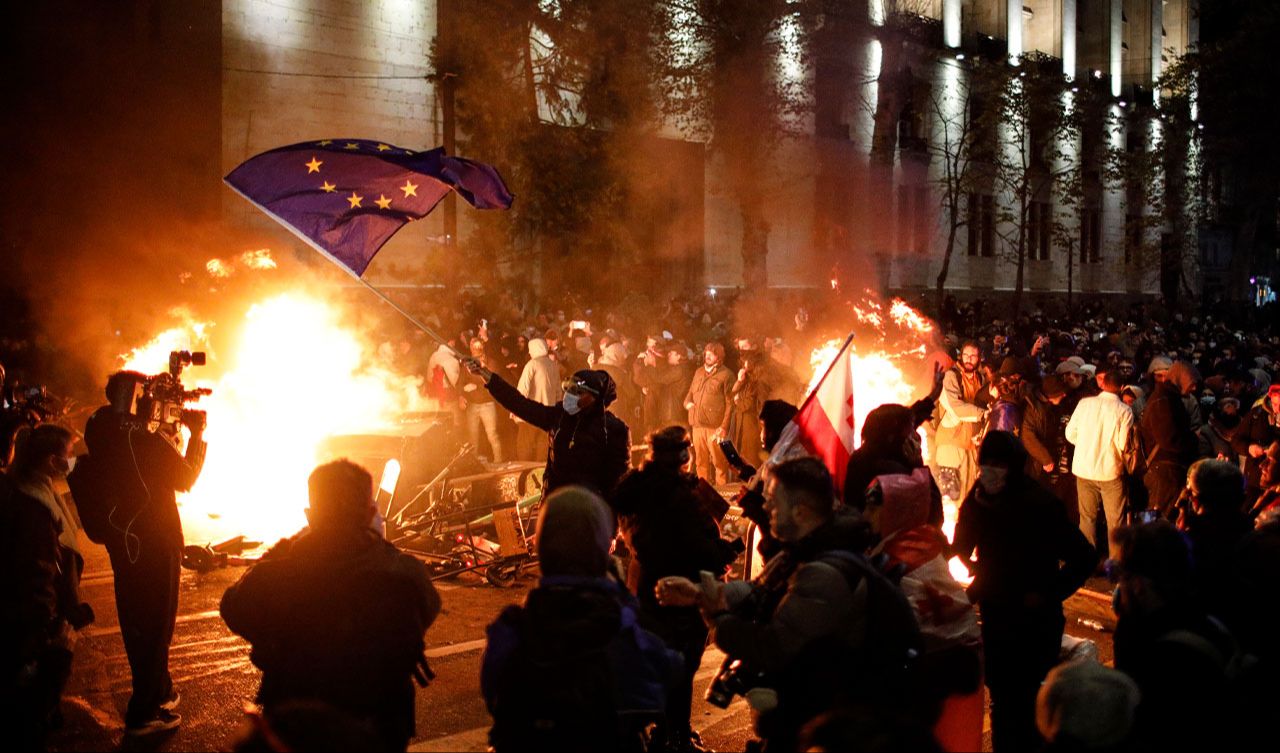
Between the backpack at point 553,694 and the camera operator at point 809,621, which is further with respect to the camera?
the camera operator at point 809,621

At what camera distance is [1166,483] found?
931cm

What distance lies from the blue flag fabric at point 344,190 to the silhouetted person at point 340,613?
465 centimetres

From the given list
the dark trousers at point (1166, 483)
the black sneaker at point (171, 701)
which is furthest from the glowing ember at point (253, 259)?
the dark trousers at point (1166, 483)

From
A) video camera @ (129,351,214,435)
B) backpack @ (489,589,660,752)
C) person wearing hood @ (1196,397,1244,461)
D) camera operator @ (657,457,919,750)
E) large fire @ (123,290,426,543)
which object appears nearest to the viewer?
backpack @ (489,589,660,752)

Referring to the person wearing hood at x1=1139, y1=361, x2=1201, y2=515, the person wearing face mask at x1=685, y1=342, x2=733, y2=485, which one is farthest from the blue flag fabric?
the person wearing hood at x1=1139, y1=361, x2=1201, y2=515

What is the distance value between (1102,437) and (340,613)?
295 inches

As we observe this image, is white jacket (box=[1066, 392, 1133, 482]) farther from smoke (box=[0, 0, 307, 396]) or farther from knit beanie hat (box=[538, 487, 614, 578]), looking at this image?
smoke (box=[0, 0, 307, 396])

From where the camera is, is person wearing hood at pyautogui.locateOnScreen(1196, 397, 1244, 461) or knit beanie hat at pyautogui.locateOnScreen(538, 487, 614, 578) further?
person wearing hood at pyautogui.locateOnScreen(1196, 397, 1244, 461)

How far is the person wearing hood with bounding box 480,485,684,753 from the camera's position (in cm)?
321

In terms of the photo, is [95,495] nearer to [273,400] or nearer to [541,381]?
[541,381]

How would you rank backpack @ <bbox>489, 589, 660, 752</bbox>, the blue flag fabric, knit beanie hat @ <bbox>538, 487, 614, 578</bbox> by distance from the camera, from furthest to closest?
the blue flag fabric
knit beanie hat @ <bbox>538, 487, 614, 578</bbox>
backpack @ <bbox>489, 589, 660, 752</bbox>

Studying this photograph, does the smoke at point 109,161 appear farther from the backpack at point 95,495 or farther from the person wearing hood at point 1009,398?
the backpack at point 95,495

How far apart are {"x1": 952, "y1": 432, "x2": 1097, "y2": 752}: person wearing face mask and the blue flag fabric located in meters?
4.73

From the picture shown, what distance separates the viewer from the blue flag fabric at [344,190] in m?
8.09
